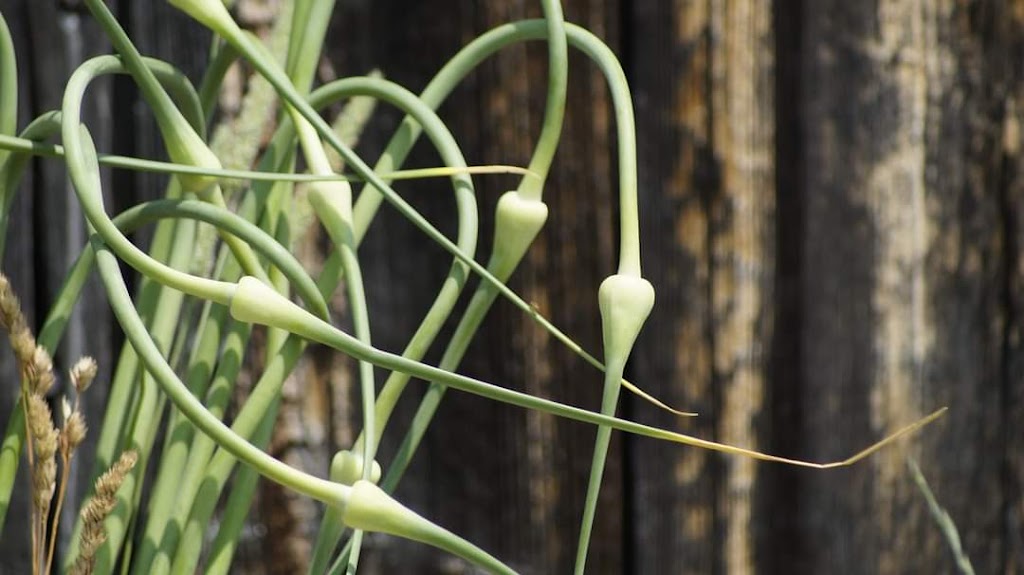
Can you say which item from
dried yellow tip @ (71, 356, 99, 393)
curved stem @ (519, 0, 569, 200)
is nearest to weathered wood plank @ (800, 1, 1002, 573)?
curved stem @ (519, 0, 569, 200)

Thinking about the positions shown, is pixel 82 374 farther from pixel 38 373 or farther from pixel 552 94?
pixel 552 94

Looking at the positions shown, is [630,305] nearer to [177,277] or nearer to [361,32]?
[177,277]

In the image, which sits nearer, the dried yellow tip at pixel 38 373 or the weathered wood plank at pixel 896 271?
the dried yellow tip at pixel 38 373

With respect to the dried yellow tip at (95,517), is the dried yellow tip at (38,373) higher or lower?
higher

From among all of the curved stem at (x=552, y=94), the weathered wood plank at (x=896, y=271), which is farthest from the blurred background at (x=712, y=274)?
the curved stem at (x=552, y=94)

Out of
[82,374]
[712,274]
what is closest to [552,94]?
[82,374]

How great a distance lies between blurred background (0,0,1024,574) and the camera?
29.4 inches

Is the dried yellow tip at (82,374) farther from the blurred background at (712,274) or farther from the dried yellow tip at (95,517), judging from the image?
the blurred background at (712,274)

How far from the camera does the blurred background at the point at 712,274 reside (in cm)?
75

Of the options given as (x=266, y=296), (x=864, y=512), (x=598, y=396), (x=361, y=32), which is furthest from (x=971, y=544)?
(x=266, y=296)

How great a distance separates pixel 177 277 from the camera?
310 mm

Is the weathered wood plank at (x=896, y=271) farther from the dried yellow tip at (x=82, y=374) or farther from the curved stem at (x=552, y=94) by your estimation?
the dried yellow tip at (x=82, y=374)

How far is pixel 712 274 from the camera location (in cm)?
76

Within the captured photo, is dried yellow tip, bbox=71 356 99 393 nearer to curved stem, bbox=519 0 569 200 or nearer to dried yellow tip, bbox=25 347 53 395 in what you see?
dried yellow tip, bbox=25 347 53 395
